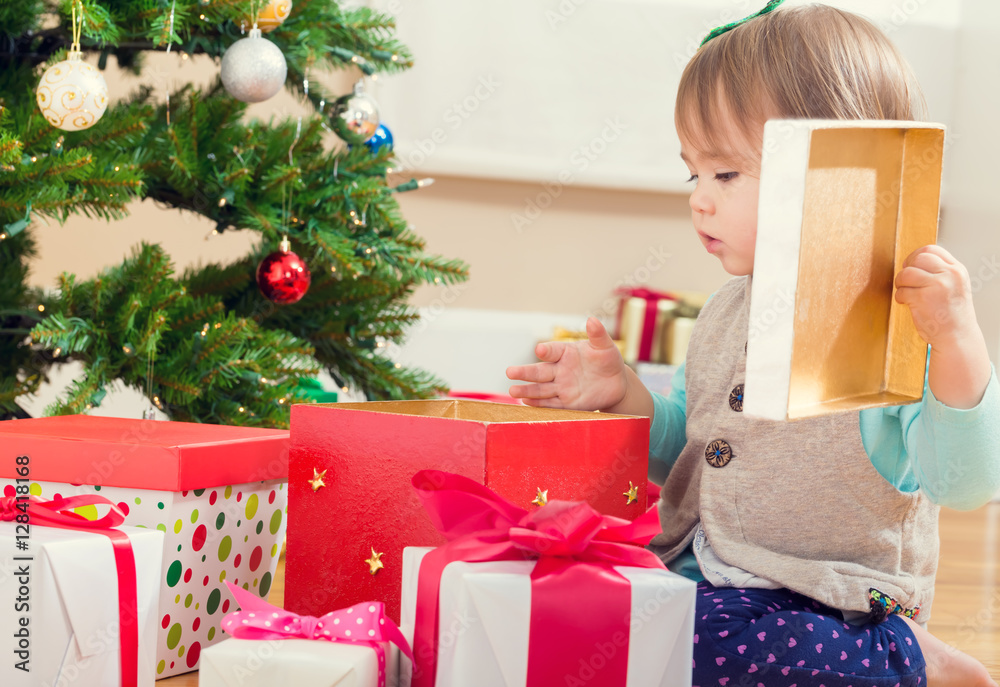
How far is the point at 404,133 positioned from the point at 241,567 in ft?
5.25

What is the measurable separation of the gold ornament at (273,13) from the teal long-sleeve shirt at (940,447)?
753 millimetres

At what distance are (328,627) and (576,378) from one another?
40 centimetres

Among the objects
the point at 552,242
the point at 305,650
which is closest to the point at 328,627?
the point at 305,650

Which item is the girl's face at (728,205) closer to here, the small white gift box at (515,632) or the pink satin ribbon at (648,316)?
the small white gift box at (515,632)

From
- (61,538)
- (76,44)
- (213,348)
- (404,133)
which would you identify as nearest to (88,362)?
(213,348)

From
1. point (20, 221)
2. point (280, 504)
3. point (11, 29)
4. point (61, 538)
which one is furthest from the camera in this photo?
point (11, 29)

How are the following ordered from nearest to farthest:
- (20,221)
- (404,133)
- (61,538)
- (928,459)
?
(61,538) → (928,459) → (20,221) → (404,133)

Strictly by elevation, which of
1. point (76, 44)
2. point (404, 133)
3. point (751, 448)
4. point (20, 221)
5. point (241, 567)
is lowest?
point (241, 567)

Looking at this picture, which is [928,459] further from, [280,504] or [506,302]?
[506,302]

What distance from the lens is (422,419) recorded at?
1.95 ft

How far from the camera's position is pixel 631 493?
66cm

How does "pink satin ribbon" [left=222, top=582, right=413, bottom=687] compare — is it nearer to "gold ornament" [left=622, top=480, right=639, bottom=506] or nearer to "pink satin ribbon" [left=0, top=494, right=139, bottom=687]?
"pink satin ribbon" [left=0, top=494, right=139, bottom=687]

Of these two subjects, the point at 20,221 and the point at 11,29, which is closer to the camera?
the point at 20,221

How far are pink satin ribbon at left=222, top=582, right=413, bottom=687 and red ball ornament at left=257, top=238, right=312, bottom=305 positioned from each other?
0.58m
